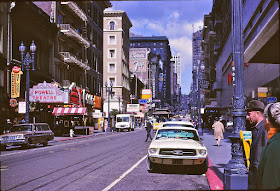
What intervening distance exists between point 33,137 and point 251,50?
1560cm

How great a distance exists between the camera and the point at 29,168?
12.9m

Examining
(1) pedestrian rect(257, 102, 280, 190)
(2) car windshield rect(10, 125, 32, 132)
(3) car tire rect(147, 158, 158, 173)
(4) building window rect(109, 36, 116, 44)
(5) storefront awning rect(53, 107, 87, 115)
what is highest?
(4) building window rect(109, 36, 116, 44)

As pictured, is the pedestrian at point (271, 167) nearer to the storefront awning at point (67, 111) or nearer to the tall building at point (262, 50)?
the tall building at point (262, 50)

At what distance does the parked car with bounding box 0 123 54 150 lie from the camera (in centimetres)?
2096

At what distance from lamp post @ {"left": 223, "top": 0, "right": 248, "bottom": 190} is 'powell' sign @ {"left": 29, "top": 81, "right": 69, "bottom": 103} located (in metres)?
24.1

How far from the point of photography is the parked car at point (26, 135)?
21.0 m

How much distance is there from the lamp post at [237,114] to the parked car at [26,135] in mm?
15367

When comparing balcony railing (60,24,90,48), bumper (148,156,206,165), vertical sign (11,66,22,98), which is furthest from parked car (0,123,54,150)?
balcony railing (60,24,90,48)

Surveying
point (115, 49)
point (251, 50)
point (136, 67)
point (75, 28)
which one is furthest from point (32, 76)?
point (136, 67)

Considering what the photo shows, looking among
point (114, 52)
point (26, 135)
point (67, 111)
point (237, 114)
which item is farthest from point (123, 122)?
point (237, 114)

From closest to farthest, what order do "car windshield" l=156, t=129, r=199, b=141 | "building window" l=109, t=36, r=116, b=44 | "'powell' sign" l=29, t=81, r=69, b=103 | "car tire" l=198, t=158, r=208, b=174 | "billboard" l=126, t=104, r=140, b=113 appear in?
"car tire" l=198, t=158, r=208, b=174, "car windshield" l=156, t=129, r=199, b=141, "'powell' sign" l=29, t=81, r=69, b=103, "billboard" l=126, t=104, r=140, b=113, "building window" l=109, t=36, r=116, b=44

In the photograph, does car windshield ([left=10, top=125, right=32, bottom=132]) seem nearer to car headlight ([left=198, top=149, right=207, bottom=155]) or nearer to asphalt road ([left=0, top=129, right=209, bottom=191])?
asphalt road ([left=0, top=129, right=209, bottom=191])

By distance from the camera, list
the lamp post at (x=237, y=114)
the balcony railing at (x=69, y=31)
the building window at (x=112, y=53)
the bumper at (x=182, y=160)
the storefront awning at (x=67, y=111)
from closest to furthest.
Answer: the lamp post at (x=237, y=114) < the bumper at (x=182, y=160) < the storefront awning at (x=67, y=111) < the balcony railing at (x=69, y=31) < the building window at (x=112, y=53)

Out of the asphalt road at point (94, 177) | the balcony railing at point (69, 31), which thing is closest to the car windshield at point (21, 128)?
the asphalt road at point (94, 177)
